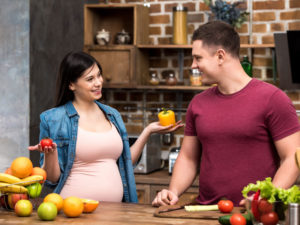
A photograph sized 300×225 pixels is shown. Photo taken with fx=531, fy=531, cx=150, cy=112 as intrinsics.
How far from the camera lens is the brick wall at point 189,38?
162 inches

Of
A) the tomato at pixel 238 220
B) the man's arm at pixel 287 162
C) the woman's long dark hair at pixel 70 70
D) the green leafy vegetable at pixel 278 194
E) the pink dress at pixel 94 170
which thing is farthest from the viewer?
the woman's long dark hair at pixel 70 70

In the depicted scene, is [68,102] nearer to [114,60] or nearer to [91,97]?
[91,97]

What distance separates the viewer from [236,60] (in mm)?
2377

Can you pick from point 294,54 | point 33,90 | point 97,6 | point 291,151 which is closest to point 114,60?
point 97,6

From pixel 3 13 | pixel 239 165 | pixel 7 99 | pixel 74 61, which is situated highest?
pixel 3 13

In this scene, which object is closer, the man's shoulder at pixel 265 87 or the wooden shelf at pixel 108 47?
the man's shoulder at pixel 265 87

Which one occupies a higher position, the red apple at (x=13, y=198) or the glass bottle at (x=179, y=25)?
the glass bottle at (x=179, y=25)

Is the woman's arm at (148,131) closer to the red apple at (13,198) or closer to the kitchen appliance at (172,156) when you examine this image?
the red apple at (13,198)

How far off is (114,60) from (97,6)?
17.5 inches

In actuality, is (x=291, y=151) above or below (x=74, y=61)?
below

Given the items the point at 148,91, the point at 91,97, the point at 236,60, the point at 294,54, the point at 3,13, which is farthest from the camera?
the point at 148,91

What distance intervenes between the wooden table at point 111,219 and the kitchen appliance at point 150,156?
1.77 metres

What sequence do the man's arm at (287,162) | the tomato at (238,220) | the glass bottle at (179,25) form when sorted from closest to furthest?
1. the tomato at (238,220)
2. the man's arm at (287,162)
3. the glass bottle at (179,25)

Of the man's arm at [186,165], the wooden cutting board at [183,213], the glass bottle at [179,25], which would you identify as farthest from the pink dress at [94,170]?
the glass bottle at [179,25]
